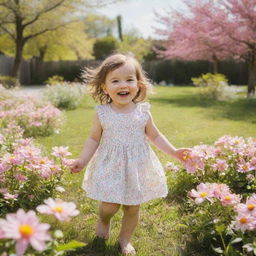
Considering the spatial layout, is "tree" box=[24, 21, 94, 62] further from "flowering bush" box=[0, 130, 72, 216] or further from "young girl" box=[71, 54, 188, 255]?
"young girl" box=[71, 54, 188, 255]

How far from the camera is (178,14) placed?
53.5 ft

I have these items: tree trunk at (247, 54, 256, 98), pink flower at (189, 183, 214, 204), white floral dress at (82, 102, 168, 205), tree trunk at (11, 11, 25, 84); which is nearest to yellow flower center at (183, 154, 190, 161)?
white floral dress at (82, 102, 168, 205)

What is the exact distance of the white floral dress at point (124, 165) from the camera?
7.78ft

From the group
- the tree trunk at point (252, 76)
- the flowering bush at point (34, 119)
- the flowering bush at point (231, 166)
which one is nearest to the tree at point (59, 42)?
the tree trunk at point (252, 76)

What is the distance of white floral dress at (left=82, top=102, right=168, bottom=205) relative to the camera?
7.78 feet

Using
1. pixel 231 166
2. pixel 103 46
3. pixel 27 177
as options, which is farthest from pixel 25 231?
pixel 103 46

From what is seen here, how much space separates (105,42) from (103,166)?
114 feet

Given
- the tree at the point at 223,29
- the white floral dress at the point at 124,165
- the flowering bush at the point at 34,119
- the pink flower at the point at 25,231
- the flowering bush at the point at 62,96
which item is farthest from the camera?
the tree at the point at 223,29

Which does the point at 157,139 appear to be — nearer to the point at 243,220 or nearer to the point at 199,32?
the point at 243,220

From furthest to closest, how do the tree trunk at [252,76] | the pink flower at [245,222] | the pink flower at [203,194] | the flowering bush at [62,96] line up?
the tree trunk at [252,76] < the flowering bush at [62,96] < the pink flower at [203,194] < the pink flower at [245,222]

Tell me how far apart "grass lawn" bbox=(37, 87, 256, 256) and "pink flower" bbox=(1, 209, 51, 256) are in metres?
1.28

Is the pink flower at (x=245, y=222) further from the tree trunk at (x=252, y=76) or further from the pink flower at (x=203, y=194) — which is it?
the tree trunk at (x=252, y=76)

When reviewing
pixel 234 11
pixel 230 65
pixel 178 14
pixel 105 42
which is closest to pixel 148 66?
pixel 230 65

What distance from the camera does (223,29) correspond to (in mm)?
13617
